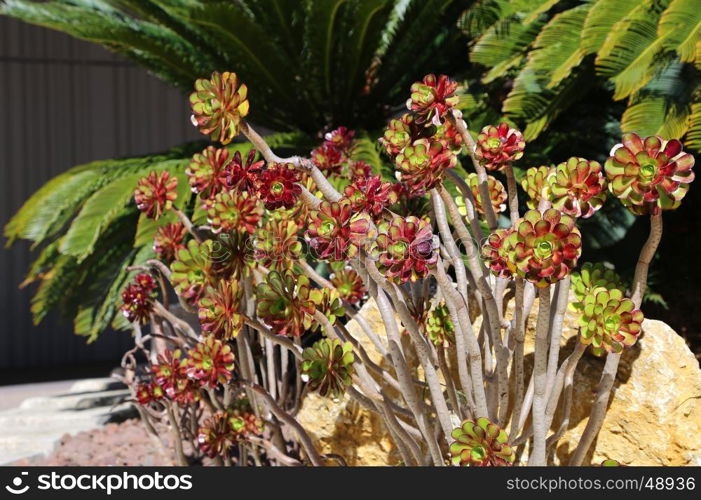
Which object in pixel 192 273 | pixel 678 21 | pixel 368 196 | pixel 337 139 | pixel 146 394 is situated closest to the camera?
pixel 368 196

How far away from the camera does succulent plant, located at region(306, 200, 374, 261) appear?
1449mm

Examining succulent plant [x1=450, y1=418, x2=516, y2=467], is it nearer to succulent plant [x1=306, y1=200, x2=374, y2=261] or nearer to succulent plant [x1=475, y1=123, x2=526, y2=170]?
succulent plant [x1=306, y1=200, x2=374, y2=261]

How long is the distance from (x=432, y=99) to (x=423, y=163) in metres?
0.15

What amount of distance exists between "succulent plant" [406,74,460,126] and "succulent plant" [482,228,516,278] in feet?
0.92

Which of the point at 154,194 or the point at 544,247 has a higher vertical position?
the point at 544,247

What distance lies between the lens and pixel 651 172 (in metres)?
1.39

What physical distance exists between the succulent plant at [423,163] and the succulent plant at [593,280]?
43 cm

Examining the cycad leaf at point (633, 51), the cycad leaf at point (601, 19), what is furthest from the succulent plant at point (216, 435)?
the cycad leaf at point (601, 19)

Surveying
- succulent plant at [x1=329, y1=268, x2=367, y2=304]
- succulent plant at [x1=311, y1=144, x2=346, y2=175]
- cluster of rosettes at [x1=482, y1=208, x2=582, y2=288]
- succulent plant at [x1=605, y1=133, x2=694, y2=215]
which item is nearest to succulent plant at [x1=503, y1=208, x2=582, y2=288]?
cluster of rosettes at [x1=482, y1=208, x2=582, y2=288]

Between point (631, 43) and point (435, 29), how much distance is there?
71.1 inches

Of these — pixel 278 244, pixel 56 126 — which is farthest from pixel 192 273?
pixel 56 126

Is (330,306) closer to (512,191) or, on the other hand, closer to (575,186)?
(512,191)

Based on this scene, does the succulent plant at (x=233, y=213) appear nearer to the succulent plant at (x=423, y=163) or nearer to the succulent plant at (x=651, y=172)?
the succulent plant at (x=423, y=163)
